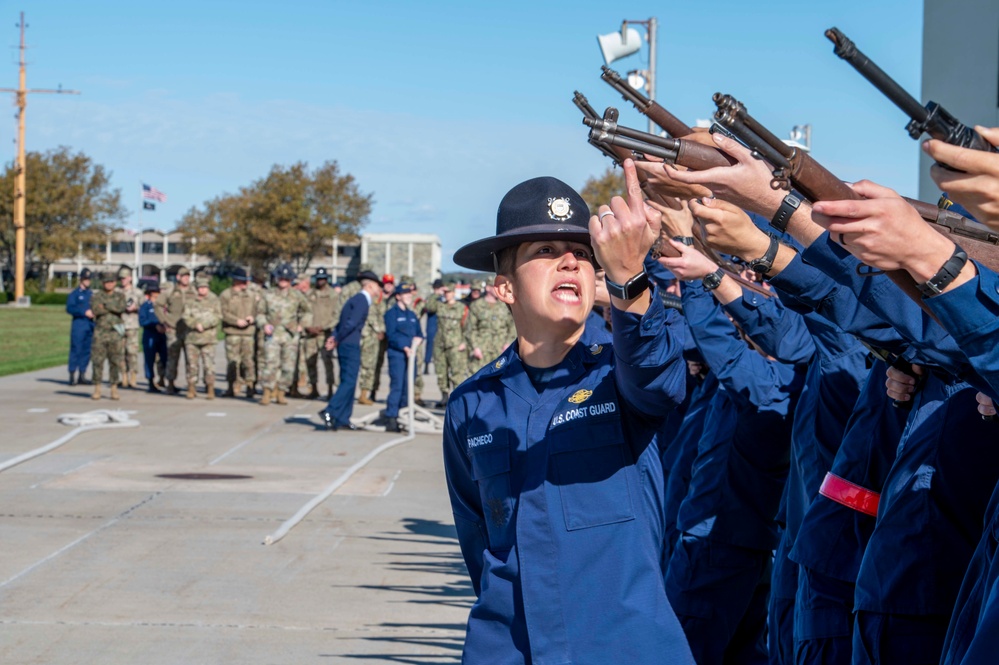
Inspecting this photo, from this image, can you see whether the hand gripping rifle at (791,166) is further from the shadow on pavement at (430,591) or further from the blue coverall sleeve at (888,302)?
the shadow on pavement at (430,591)

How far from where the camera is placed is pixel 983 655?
2.62m

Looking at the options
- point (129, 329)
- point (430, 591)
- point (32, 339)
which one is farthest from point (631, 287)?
point (32, 339)

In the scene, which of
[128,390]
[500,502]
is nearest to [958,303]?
[500,502]

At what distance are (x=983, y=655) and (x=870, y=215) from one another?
1.04 m

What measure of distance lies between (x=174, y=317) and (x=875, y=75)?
19.5 meters

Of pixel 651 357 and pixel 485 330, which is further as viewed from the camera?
pixel 485 330

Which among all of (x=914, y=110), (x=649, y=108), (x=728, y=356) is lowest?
(x=728, y=356)

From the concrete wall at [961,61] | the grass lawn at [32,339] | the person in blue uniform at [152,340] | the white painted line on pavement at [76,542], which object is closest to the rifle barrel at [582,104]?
the white painted line on pavement at [76,542]

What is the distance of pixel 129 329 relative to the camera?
20844 millimetres

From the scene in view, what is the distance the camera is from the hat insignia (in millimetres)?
3705

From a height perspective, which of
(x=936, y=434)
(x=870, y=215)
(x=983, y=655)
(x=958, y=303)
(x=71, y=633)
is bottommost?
(x=71, y=633)

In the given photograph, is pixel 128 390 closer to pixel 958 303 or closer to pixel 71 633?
pixel 71 633

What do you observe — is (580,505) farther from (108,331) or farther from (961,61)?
(108,331)

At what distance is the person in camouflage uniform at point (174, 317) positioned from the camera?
2088cm
